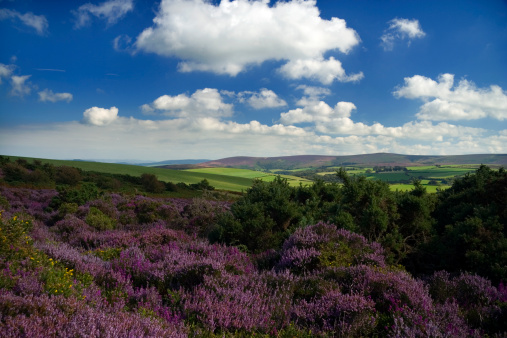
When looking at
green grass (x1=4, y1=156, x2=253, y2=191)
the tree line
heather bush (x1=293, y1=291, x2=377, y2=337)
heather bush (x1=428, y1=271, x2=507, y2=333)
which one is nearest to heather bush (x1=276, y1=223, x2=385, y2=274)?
the tree line

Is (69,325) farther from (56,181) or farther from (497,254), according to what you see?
(56,181)

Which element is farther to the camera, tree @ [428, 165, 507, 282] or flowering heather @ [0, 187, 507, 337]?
tree @ [428, 165, 507, 282]

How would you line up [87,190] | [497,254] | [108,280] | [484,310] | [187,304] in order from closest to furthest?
[187,304] → [484,310] → [108,280] → [497,254] → [87,190]

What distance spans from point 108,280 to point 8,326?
6.95ft

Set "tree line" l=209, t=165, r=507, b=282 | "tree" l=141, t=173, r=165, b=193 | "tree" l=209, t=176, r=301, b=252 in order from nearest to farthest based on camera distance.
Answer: "tree line" l=209, t=165, r=507, b=282
"tree" l=209, t=176, r=301, b=252
"tree" l=141, t=173, r=165, b=193

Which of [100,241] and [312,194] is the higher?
[312,194]

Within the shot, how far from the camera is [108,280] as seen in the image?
14.8 ft

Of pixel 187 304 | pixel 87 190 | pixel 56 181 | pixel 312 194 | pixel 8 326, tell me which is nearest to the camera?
pixel 8 326

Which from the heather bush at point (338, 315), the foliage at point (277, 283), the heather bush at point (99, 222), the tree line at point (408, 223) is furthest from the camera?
the heather bush at point (99, 222)

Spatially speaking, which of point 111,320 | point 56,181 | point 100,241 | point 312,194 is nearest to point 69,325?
point 111,320

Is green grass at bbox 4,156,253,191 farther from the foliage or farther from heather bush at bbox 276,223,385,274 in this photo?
heather bush at bbox 276,223,385,274

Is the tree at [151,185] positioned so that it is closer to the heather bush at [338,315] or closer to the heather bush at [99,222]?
the heather bush at [99,222]

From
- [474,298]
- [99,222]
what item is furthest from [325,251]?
[99,222]

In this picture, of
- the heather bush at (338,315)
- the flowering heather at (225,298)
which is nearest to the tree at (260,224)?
the flowering heather at (225,298)
